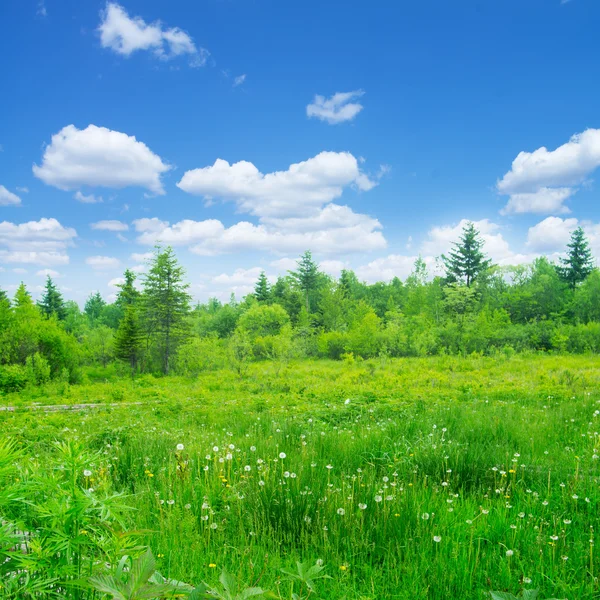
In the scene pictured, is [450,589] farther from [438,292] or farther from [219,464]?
[438,292]

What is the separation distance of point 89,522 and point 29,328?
28.2 metres

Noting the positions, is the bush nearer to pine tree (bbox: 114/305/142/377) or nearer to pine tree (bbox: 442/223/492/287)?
pine tree (bbox: 114/305/142/377)

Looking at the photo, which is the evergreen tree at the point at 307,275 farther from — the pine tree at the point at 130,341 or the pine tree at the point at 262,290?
the pine tree at the point at 130,341

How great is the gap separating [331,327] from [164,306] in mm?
21559

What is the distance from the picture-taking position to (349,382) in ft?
58.4

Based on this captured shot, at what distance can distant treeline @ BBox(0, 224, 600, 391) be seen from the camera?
85.0 feet

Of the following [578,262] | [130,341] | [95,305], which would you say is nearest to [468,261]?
[578,262]

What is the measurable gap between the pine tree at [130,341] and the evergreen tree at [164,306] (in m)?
1.64

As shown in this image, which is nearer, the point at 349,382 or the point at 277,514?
the point at 277,514

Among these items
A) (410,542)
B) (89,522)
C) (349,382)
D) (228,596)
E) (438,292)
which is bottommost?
(349,382)

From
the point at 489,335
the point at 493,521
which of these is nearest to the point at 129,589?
the point at 493,521

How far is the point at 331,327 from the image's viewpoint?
47594 millimetres

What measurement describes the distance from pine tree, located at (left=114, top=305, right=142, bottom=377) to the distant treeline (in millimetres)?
101

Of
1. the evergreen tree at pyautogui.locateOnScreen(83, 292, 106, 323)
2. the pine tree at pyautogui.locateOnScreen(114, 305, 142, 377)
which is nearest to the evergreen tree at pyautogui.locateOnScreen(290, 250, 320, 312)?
the pine tree at pyautogui.locateOnScreen(114, 305, 142, 377)
